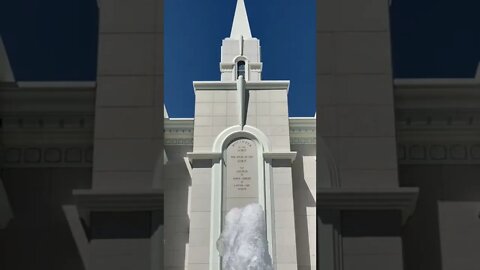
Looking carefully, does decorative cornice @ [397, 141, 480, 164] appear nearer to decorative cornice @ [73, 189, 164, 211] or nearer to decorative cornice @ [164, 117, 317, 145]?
decorative cornice @ [73, 189, 164, 211]

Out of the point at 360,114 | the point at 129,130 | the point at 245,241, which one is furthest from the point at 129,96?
the point at 245,241

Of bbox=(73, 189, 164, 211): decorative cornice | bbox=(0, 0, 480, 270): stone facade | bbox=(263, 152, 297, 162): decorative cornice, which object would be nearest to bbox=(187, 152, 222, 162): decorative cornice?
bbox=(263, 152, 297, 162): decorative cornice

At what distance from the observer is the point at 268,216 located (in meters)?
7.64

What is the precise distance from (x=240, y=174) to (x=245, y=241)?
40.1 inches

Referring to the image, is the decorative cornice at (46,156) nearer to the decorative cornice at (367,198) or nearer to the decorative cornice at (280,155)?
the decorative cornice at (367,198)

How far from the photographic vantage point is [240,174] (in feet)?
25.8

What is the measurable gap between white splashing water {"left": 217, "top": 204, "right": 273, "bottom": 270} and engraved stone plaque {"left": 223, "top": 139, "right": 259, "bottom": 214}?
113 millimetres

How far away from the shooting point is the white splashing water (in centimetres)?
698

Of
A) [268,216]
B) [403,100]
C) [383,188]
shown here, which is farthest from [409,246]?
[268,216]

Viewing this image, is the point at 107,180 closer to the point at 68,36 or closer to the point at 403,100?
the point at 68,36

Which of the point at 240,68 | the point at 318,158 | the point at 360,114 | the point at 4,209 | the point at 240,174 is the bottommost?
the point at 4,209

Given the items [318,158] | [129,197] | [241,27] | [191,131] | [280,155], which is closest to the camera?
[129,197]

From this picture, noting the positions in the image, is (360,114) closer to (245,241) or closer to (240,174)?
(245,241)

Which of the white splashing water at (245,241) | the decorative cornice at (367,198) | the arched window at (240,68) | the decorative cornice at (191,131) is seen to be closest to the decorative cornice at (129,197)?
the decorative cornice at (367,198)
